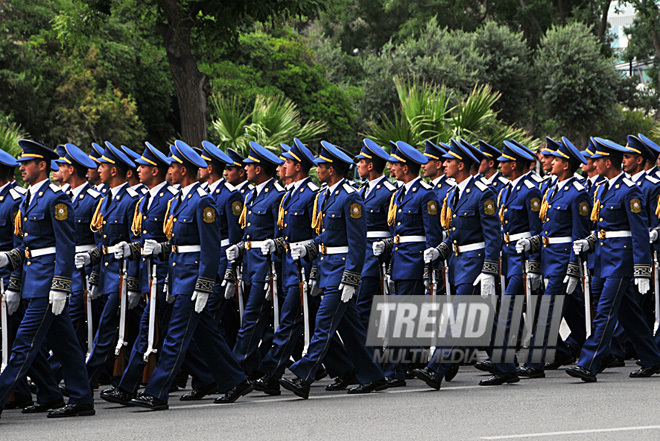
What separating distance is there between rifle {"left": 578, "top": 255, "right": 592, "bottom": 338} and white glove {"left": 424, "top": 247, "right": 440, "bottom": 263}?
1.49 meters

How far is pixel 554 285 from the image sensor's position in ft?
33.9

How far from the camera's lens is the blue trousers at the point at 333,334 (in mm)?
8805

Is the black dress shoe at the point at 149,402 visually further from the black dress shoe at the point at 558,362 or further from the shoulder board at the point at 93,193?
the black dress shoe at the point at 558,362

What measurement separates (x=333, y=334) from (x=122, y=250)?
2.02 m

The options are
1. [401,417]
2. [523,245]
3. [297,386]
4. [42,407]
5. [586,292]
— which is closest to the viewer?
[401,417]

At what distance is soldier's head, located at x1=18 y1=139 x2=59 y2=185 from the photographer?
337 inches

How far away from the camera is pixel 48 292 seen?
8.23m

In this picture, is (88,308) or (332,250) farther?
(88,308)

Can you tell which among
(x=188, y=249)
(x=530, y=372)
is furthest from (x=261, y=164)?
(x=530, y=372)

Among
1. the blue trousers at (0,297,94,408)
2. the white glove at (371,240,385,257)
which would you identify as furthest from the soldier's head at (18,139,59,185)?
the white glove at (371,240,385,257)

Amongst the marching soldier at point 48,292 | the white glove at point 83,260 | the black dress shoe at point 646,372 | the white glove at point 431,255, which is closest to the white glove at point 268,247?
the white glove at point 431,255

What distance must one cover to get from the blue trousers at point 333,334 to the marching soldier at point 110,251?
1654mm

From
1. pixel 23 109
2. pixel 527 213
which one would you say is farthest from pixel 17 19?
pixel 527 213

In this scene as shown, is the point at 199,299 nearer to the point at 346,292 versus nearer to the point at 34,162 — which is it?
the point at 346,292
